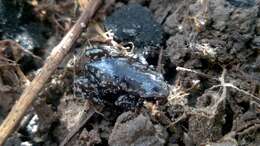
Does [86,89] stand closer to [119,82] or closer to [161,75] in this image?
[119,82]

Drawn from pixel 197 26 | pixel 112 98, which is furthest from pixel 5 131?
pixel 197 26

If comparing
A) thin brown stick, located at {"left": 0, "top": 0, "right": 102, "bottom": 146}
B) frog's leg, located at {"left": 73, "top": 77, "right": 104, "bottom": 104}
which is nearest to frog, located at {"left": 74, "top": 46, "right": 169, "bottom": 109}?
frog's leg, located at {"left": 73, "top": 77, "right": 104, "bottom": 104}

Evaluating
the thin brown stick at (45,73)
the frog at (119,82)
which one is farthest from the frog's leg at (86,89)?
the thin brown stick at (45,73)

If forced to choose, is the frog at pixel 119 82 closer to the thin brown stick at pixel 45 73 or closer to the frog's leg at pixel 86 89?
the frog's leg at pixel 86 89

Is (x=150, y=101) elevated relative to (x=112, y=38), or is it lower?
lower

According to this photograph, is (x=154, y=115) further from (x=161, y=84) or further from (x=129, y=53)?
(x=129, y=53)

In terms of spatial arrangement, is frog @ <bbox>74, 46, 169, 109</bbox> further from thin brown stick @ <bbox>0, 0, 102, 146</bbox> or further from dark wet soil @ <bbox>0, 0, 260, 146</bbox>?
thin brown stick @ <bbox>0, 0, 102, 146</bbox>
